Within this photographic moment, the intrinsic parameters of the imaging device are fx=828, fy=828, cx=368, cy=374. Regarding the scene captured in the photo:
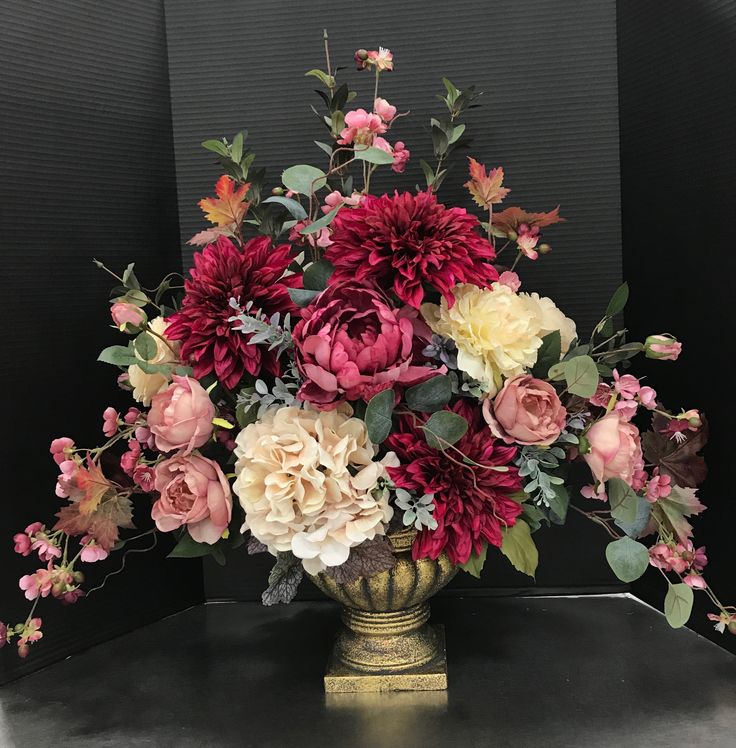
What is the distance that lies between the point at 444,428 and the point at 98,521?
1.30ft

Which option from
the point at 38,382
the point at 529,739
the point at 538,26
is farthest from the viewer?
the point at 538,26

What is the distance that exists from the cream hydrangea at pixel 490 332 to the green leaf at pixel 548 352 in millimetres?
21

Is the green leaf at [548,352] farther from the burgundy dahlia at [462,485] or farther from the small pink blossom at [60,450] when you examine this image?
the small pink blossom at [60,450]

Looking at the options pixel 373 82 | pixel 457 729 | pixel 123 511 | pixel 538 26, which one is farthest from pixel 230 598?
pixel 538 26

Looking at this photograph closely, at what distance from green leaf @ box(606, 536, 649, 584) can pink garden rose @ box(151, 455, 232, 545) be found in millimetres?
363

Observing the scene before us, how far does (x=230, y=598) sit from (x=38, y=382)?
415mm

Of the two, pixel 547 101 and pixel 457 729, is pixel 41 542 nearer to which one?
pixel 457 729

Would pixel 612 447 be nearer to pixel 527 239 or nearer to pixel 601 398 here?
pixel 601 398

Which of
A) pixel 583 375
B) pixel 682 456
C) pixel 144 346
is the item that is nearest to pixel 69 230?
pixel 144 346

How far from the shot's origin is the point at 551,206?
111cm

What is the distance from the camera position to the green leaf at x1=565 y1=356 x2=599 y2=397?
727 mm

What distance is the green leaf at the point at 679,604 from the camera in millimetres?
782

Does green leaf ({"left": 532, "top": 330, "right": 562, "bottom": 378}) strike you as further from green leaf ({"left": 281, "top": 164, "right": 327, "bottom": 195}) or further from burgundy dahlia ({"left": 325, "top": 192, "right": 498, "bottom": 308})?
green leaf ({"left": 281, "top": 164, "right": 327, "bottom": 195})

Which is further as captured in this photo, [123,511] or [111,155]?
[111,155]
